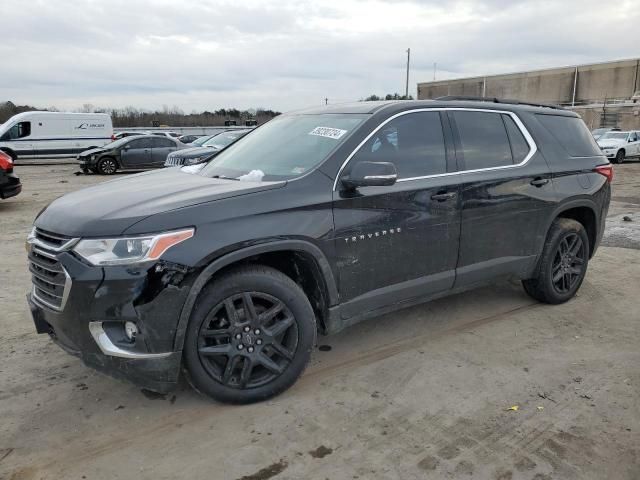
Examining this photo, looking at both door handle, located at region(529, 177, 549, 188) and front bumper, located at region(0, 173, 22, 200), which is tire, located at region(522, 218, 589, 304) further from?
front bumper, located at region(0, 173, 22, 200)

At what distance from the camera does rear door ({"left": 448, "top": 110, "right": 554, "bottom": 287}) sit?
4.14 m

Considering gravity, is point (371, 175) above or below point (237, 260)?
above

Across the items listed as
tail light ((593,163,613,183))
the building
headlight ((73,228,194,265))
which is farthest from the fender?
the building

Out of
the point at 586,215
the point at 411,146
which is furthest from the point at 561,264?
the point at 411,146

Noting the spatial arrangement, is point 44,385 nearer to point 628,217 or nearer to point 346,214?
point 346,214

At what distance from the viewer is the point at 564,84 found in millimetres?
63312

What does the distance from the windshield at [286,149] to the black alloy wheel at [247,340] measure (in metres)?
0.87

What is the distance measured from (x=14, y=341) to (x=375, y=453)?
10.1 feet

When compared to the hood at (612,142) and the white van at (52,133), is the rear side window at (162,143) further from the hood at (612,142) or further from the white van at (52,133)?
the hood at (612,142)

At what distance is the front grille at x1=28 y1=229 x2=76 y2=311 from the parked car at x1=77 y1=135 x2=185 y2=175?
54.1 ft

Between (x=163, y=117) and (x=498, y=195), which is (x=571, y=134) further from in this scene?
(x=163, y=117)

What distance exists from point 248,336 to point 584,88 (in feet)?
226

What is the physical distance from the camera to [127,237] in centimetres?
286

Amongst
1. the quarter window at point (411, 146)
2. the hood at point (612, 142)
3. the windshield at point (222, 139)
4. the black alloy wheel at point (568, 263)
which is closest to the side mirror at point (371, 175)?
the quarter window at point (411, 146)
